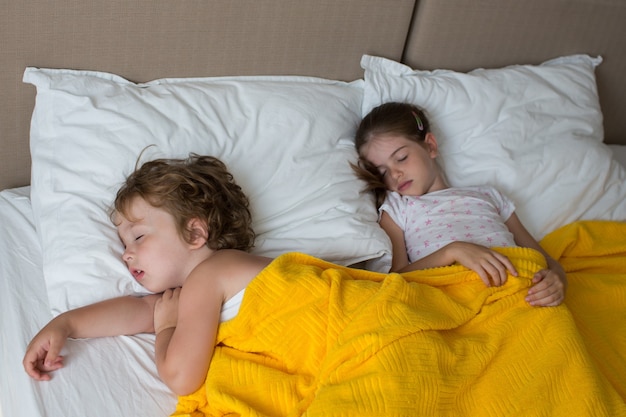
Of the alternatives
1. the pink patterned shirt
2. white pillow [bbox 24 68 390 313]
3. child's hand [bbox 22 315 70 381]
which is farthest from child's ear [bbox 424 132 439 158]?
child's hand [bbox 22 315 70 381]

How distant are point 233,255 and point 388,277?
305mm

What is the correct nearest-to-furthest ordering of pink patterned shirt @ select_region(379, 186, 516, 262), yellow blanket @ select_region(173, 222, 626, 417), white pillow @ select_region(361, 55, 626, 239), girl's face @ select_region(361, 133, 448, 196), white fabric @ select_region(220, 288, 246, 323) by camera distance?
yellow blanket @ select_region(173, 222, 626, 417) < white fabric @ select_region(220, 288, 246, 323) < pink patterned shirt @ select_region(379, 186, 516, 262) < girl's face @ select_region(361, 133, 448, 196) < white pillow @ select_region(361, 55, 626, 239)

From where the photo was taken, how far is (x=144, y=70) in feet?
5.25

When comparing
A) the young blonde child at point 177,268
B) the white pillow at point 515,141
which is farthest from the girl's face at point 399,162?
the young blonde child at point 177,268

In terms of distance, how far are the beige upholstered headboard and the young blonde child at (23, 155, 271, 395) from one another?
12.3 inches

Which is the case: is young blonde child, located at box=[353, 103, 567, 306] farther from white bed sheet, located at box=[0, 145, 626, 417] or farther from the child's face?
white bed sheet, located at box=[0, 145, 626, 417]

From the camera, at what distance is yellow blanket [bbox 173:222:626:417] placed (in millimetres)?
1139

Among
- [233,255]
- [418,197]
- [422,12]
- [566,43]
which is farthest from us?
[566,43]

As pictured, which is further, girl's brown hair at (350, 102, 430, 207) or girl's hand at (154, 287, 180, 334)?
girl's brown hair at (350, 102, 430, 207)

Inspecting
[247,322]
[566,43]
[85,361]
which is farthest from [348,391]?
[566,43]

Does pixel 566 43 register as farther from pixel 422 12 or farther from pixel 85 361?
pixel 85 361

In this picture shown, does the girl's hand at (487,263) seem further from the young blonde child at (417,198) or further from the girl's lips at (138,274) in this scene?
the girl's lips at (138,274)

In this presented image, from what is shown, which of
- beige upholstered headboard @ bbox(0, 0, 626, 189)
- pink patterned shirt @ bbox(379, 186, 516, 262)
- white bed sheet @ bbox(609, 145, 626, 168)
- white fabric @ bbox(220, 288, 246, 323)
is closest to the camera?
white fabric @ bbox(220, 288, 246, 323)

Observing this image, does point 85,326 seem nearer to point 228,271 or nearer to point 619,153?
point 228,271
